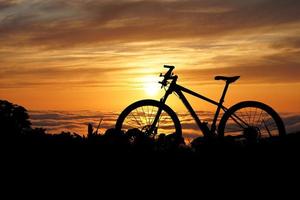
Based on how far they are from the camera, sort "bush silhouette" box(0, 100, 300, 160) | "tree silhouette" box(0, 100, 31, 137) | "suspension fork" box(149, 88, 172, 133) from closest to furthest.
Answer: "bush silhouette" box(0, 100, 300, 160) < "tree silhouette" box(0, 100, 31, 137) < "suspension fork" box(149, 88, 172, 133)

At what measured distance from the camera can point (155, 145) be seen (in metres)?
10.4

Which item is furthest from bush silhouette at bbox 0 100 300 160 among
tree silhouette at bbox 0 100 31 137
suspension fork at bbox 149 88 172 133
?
suspension fork at bbox 149 88 172 133

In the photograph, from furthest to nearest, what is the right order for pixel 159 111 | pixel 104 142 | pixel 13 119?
pixel 159 111, pixel 13 119, pixel 104 142

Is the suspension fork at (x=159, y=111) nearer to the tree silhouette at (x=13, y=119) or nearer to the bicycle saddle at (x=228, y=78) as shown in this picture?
the bicycle saddle at (x=228, y=78)

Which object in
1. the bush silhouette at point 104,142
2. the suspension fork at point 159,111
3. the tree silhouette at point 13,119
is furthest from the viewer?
the suspension fork at point 159,111

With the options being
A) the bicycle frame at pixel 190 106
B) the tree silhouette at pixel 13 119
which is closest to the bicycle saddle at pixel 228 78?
the bicycle frame at pixel 190 106

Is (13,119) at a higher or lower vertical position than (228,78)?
lower

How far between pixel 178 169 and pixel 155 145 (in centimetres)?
141

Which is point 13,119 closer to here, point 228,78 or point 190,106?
point 190,106

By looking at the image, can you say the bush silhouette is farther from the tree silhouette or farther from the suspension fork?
the suspension fork

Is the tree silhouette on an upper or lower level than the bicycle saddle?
lower

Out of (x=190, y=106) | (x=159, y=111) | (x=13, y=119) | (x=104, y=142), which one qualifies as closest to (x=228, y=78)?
(x=190, y=106)

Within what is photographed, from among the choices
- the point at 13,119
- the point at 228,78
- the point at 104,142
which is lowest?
the point at 104,142

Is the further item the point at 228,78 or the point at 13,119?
the point at 228,78
